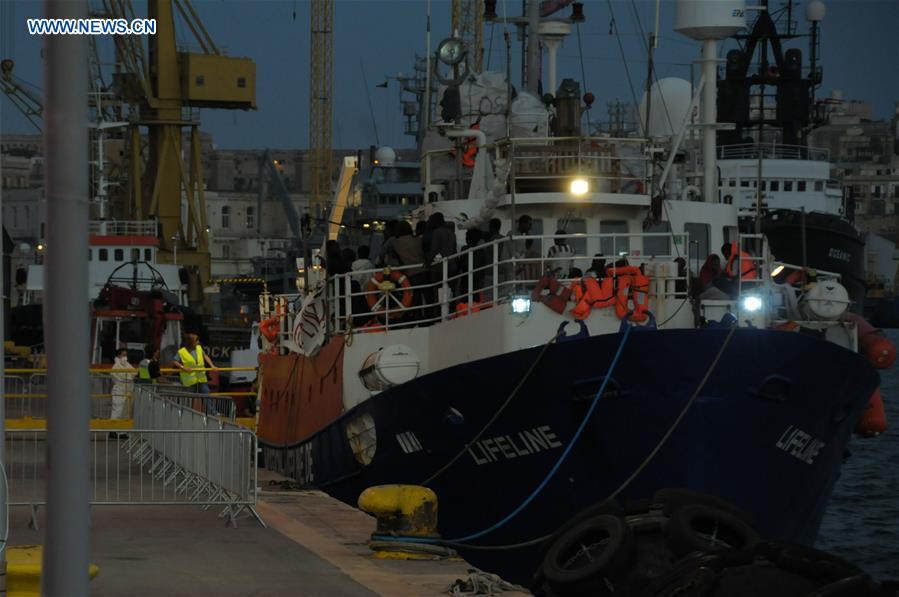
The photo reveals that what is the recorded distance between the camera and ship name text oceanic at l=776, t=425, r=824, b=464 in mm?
16000

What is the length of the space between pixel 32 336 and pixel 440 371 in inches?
1883

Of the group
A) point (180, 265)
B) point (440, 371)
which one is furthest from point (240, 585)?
point (180, 265)

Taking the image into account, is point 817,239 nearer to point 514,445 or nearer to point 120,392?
point 120,392

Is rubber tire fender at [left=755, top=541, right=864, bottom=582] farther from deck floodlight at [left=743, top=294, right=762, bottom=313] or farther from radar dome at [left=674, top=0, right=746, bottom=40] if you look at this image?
radar dome at [left=674, top=0, right=746, bottom=40]

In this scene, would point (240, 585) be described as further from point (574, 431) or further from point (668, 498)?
point (574, 431)

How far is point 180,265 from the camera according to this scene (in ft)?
221

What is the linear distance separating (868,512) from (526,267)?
13.9 m

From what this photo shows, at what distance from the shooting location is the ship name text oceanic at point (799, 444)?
1600 cm

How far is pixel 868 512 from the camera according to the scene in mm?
→ 29312

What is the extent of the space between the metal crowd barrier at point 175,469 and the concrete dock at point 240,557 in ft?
0.66

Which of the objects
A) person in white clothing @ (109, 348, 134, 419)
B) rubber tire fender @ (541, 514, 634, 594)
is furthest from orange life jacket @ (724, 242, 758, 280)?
Result: person in white clothing @ (109, 348, 134, 419)

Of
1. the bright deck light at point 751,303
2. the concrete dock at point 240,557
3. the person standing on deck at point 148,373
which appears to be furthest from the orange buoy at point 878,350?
the person standing on deck at point 148,373

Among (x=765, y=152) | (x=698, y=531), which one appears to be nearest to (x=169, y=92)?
(x=765, y=152)

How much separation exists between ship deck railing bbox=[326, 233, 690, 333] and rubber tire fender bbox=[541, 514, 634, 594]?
5504 millimetres
